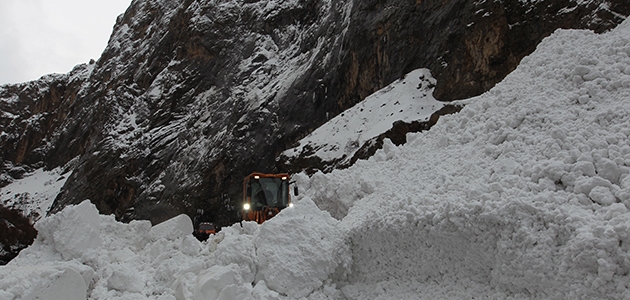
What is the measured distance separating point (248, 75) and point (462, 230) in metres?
31.5

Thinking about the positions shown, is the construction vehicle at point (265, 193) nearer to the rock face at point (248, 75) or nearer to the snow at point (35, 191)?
the rock face at point (248, 75)

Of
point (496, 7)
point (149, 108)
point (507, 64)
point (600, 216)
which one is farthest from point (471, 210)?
point (149, 108)

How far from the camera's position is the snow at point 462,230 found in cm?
411

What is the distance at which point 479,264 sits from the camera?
4.77m

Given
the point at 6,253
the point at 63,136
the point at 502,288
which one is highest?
the point at 63,136

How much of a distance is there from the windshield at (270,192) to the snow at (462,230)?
4.50m

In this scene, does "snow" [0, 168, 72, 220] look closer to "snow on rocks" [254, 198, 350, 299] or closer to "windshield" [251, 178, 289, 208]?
"windshield" [251, 178, 289, 208]

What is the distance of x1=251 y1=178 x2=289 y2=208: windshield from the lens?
11.7 metres

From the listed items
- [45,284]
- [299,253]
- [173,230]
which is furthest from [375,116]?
[45,284]

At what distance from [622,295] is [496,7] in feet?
58.8

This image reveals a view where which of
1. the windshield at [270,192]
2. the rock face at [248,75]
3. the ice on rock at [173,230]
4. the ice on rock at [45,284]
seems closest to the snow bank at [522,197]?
the ice on rock at [173,230]

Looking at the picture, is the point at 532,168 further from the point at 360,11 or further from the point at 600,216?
the point at 360,11

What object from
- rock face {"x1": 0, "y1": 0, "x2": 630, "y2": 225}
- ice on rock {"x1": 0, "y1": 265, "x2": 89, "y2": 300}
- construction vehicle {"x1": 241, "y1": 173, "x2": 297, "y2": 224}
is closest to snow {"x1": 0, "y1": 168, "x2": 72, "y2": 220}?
rock face {"x1": 0, "y1": 0, "x2": 630, "y2": 225}

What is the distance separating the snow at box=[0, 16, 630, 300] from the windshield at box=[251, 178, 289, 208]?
450 cm
